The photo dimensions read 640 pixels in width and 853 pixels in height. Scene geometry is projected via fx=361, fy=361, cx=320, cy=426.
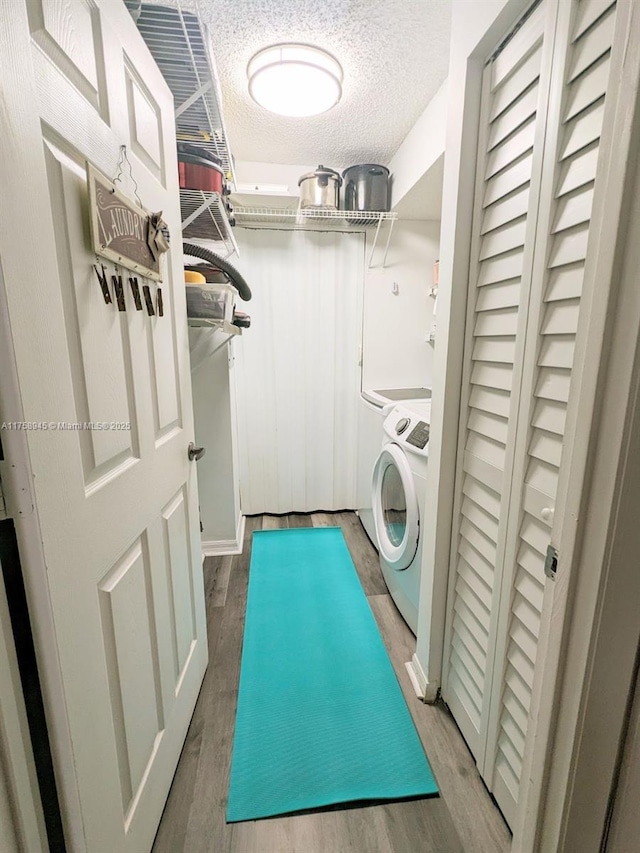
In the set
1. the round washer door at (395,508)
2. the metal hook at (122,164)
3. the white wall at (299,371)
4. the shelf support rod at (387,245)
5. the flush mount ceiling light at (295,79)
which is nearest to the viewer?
the metal hook at (122,164)

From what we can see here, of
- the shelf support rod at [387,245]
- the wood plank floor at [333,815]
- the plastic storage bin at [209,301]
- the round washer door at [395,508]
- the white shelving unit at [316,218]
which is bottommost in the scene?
the wood plank floor at [333,815]

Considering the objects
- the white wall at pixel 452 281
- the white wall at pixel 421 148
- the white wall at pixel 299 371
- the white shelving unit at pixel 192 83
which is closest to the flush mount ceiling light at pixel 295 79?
the white shelving unit at pixel 192 83

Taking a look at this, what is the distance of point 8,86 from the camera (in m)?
0.47

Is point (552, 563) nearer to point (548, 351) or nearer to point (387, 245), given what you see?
point (548, 351)

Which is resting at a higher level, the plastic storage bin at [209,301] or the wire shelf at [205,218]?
the wire shelf at [205,218]

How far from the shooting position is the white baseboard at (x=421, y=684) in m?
1.37

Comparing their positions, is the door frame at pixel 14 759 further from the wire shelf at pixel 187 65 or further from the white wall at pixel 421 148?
the white wall at pixel 421 148

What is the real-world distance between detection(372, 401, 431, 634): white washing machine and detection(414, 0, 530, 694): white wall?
0.55 ft

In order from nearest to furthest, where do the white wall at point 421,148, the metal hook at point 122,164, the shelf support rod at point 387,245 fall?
the metal hook at point 122,164 < the white wall at point 421,148 < the shelf support rod at point 387,245

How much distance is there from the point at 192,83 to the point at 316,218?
1.19m

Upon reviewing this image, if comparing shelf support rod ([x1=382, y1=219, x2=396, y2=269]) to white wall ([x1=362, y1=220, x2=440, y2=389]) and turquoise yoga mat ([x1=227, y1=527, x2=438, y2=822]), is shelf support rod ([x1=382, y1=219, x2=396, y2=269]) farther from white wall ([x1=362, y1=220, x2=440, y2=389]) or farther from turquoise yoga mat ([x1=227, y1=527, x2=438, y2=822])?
turquoise yoga mat ([x1=227, y1=527, x2=438, y2=822])

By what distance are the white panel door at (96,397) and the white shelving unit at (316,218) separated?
1.26 m

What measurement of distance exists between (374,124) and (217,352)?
1.55m

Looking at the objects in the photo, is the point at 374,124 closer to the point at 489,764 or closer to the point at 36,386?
the point at 36,386
